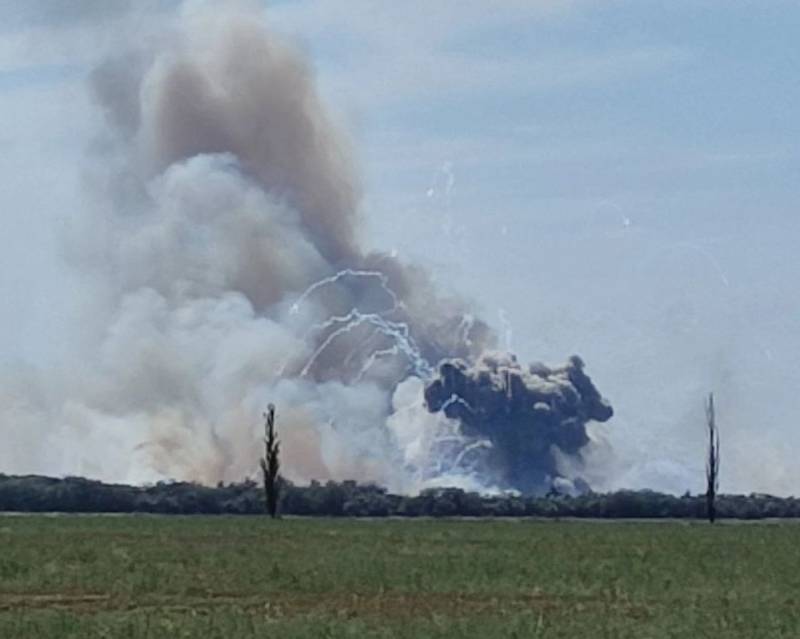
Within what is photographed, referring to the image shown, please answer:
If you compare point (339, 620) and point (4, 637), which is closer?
point (4, 637)

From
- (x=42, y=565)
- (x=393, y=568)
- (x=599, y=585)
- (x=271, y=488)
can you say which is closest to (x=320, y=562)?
(x=393, y=568)

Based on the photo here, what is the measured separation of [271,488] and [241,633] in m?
117

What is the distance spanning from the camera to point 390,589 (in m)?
56.4

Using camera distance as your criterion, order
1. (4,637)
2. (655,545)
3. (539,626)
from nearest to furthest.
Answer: (4,637)
(539,626)
(655,545)

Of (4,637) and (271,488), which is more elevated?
(271,488)

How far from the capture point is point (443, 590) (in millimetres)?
56156

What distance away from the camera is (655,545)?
3716 inches

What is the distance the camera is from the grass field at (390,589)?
42562 mm

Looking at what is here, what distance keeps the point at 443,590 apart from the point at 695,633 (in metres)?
15.1

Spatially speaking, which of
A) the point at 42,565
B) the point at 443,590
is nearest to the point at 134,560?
the point at 42,565

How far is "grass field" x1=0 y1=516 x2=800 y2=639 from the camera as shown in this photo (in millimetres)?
42562

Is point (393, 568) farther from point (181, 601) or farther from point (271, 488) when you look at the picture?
point (271, 488)

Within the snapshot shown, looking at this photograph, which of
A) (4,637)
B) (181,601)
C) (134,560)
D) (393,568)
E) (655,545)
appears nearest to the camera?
(4,637)

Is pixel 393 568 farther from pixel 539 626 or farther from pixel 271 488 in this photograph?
pixel 271 488
